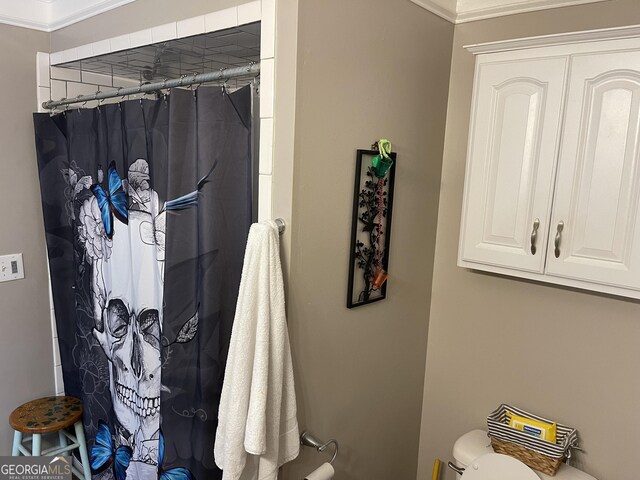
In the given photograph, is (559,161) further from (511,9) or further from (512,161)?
(511,9)

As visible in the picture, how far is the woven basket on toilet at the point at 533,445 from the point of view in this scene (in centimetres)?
153

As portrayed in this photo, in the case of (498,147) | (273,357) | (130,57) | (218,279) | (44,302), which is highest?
(130,57)

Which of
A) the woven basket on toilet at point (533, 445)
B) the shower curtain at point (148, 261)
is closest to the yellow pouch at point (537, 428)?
the woven basket on toilet at point (533, 445)

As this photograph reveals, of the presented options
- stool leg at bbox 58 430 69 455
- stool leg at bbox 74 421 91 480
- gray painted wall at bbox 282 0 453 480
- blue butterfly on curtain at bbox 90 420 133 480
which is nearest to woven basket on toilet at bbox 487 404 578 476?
gray painted wall at bbox 282 0 453 480

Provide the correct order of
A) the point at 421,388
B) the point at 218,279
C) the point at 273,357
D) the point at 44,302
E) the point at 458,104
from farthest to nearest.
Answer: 1. the point at 44,302
2. the point at 421,388
3. the point at 458,104
4. the point at 218,279
5. the point at 273,357

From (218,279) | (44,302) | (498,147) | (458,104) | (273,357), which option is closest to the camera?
(273,357)

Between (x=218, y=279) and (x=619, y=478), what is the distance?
1484mm

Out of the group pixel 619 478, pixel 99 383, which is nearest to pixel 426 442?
pixel 619 478

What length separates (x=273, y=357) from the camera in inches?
51.2

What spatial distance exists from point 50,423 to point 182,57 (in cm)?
163

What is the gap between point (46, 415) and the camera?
2.06 metres

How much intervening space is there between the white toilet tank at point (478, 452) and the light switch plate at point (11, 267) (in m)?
1.98

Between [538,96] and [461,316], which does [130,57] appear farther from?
[461,316]

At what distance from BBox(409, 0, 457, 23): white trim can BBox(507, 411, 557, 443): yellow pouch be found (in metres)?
1.50
